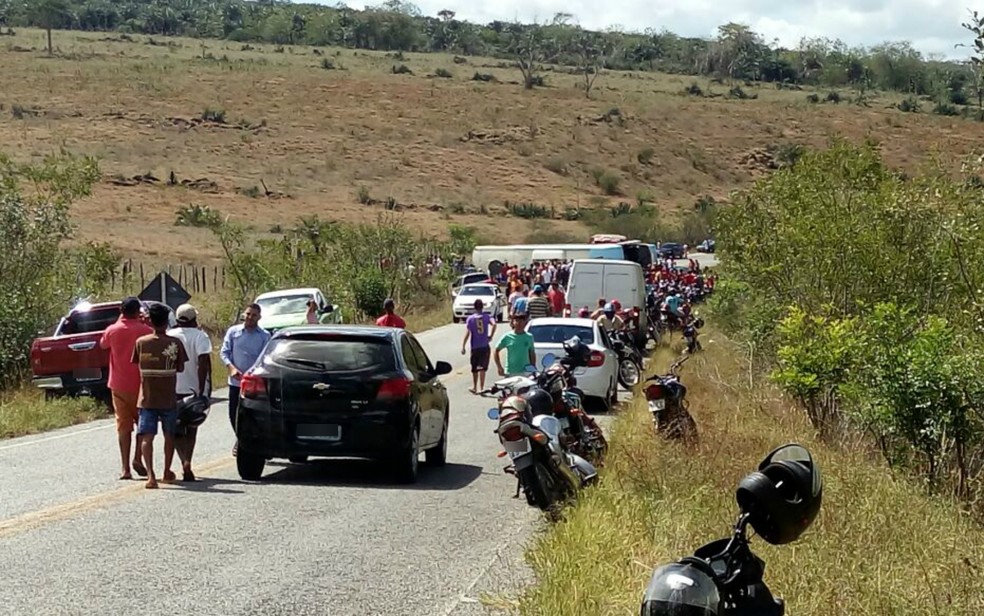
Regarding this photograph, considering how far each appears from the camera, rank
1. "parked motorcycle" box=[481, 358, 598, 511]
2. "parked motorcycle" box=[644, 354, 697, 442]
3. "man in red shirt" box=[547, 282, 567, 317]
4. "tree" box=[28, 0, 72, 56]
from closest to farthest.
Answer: "parked motorcycle" box=[481, 358, 598, 511], "parked motorcycle" box=[644, 354, 697, 442], "man in red shirt" box=[547, 282, 567, 317], "tree" box=[28, 0, 72, 56]

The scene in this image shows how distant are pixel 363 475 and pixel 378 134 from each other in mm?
89219

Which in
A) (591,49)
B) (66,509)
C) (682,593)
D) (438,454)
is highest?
(682,593)

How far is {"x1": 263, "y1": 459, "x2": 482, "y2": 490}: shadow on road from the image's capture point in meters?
13.1

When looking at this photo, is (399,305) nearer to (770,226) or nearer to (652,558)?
(770,226)

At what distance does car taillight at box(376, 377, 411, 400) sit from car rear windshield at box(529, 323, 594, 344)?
8.74 m

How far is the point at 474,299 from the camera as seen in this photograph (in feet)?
143

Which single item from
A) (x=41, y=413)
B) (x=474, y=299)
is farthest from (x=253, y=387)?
(x=474, y=299)

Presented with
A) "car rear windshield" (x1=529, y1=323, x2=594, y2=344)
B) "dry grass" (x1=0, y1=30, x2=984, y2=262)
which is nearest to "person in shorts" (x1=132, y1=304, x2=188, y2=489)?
"car rear windshield" (x1=529, y1=323, x2=594, y2=344)

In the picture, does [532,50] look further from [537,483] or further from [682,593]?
[682,593]

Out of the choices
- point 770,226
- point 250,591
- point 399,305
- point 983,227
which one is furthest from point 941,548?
point 399,305

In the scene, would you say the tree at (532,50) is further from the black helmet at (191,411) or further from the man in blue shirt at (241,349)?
the black helmet at (191,411)

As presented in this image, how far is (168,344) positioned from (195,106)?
90945mm

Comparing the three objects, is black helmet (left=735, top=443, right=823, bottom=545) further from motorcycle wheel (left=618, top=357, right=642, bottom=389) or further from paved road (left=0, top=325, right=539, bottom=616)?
motorcycle wheel (left=618, top=357, right=642, bottom=389)

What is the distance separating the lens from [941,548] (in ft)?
29.2
